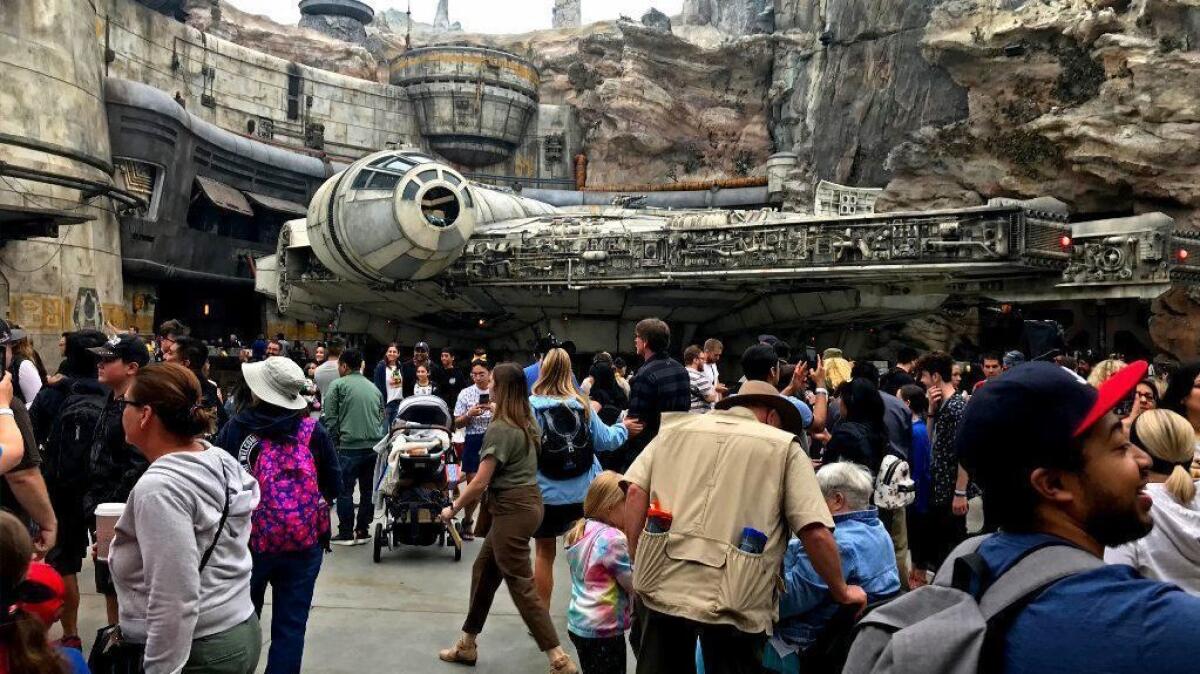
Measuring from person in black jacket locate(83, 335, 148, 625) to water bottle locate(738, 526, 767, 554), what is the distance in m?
Result: 3.46

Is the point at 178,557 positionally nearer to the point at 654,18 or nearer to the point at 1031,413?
the point at 1031,413

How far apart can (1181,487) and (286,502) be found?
11.9ft

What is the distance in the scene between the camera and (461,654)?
538cm

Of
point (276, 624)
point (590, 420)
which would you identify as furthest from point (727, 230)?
point (276, 624)

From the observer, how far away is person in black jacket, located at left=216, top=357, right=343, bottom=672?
4.20 metres

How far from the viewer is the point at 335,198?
18516mm

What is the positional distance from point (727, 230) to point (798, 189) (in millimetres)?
15765

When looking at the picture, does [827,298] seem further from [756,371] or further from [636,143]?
[636,143]

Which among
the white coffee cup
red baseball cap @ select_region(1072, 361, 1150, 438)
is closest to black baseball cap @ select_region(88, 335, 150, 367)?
the white coffee cup

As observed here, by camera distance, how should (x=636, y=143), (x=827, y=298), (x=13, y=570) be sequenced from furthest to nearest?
1. (x=636, y=143)
2. (x=827, y=298)
3. (x=13, y=570)

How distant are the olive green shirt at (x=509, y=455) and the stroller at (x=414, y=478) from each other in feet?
8.79

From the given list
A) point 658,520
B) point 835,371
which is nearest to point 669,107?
point 835,371

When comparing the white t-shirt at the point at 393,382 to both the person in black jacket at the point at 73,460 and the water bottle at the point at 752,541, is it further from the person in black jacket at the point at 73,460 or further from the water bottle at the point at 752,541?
the water bottle at the point at 752,541

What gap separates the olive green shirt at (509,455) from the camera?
5145 mm
